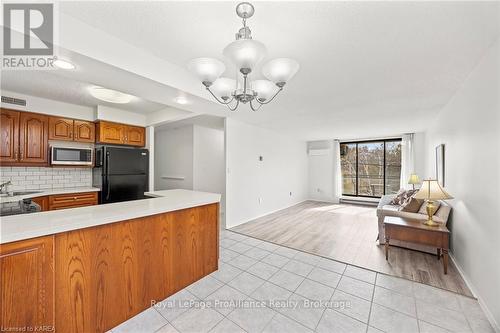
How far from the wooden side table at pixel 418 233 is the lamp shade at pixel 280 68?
8.18ft

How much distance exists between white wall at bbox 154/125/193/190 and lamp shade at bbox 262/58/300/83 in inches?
160

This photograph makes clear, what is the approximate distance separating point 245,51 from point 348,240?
3376 mm

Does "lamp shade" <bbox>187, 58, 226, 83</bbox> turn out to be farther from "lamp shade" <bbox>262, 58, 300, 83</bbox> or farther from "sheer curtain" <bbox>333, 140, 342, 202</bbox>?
"sheer curtain" <bbox>333, 140, 342, 202</bbox>

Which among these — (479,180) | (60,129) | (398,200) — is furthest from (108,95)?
(398,200)

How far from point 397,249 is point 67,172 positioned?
572cm

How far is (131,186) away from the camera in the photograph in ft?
12.7

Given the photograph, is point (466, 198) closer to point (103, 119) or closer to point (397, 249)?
point (397, 249)

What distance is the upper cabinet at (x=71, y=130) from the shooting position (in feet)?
10.7

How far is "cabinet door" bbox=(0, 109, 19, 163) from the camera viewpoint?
2.80 m

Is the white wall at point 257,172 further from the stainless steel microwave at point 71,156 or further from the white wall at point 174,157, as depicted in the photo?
the stainless steel microwave at point 71,156

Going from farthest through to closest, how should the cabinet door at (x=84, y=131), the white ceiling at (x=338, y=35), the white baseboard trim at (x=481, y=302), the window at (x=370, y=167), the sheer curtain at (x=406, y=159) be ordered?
the window at (x=370, y=167) < the sheer curtain at (x=406, y=159) < the cabinet door at (x=84, y=131) < the white baseboard trim at (x=481, y=302) < the white ceiling at (x=338, y=35)

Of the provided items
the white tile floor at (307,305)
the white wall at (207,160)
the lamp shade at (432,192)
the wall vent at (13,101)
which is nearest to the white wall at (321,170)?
the white wall at (207,160)

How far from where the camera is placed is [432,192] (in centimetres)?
250

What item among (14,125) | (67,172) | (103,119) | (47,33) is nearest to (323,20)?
(47,33)
